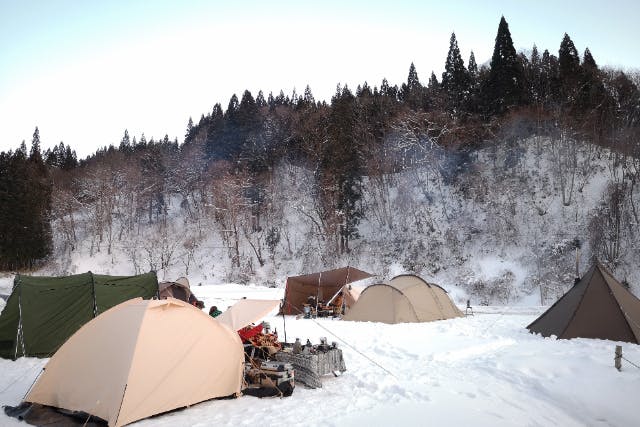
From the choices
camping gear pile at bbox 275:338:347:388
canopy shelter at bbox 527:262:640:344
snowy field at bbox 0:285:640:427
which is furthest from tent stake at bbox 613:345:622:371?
camping gear pile at bbox 275:338:347:388

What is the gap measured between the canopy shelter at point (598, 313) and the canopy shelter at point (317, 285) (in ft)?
30.2

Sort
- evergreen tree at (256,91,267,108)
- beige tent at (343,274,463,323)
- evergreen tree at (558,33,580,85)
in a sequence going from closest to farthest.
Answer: beige tent at (343,274,463,323) → evergreen tree at (558,33,580,85) → evergreen tree at (256,91,267,108)

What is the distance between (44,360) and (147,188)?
1667 inches

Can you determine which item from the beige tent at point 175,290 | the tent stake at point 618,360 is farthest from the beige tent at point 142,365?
the beige tent at point 175,290

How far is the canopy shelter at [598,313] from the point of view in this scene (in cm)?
1064

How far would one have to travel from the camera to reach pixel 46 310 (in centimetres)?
1109

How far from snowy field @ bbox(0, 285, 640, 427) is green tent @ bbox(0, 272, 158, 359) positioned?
1.78ft

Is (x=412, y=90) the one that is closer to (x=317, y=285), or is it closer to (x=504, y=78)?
(x=504, y=78)

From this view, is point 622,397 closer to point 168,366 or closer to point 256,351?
point 256,351

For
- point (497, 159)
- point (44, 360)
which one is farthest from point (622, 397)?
point (497, 159)

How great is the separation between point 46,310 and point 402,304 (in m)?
11.3

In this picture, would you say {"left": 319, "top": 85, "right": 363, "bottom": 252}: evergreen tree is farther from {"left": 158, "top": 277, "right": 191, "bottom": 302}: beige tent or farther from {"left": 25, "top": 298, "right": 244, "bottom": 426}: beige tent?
{"left": 25, "top": 298, "right": 244, "bottom": 426}: beige tent

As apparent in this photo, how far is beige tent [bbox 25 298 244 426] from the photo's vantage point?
20.2 ft

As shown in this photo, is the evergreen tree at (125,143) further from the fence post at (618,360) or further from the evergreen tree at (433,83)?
the fence post at (618,360)
